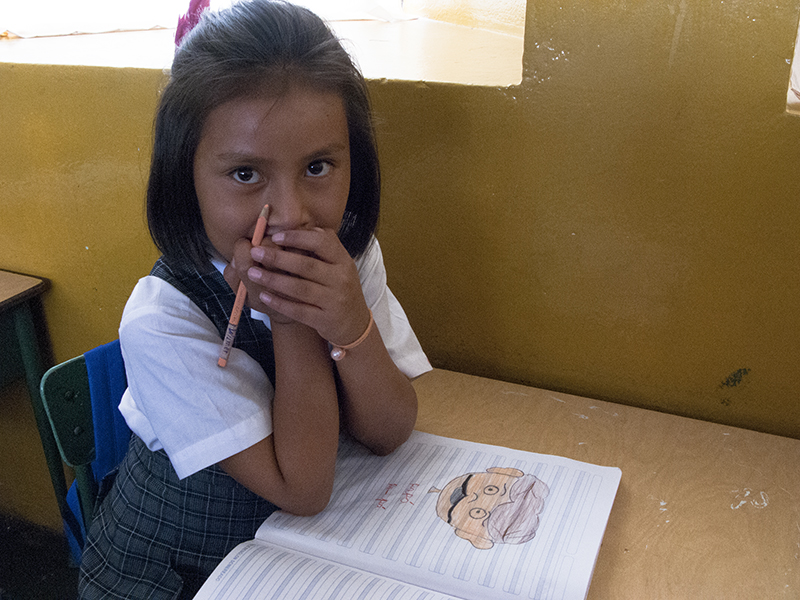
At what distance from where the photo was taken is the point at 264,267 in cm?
81

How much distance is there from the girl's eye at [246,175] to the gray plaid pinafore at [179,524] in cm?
17

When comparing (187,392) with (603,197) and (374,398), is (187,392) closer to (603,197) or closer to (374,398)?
(374,398)

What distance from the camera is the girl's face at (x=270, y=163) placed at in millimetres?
766

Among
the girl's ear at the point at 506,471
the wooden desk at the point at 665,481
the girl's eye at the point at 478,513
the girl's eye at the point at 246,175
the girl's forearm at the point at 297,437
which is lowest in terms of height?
the wooden desk at the point at 665,481

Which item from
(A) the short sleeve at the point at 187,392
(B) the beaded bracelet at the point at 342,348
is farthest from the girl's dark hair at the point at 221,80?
(B) the beaded bracelet at the point at 342,348

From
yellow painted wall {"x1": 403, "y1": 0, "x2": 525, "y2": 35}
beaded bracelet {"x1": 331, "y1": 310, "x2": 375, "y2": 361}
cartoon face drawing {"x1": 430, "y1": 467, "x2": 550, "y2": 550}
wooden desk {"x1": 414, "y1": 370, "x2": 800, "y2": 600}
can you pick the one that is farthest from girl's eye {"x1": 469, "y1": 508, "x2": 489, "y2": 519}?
→ yellow painted wall {"x1": 403, "y1": 0, "x2": 525, "y2": 35}

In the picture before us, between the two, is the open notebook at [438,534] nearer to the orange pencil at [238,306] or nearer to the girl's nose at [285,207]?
the orange pencil at [238,306]

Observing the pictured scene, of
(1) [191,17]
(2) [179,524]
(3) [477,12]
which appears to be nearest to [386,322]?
(2) [179,524]

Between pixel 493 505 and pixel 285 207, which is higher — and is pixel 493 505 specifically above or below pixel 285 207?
below

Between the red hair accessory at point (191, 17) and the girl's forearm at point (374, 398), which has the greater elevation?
the red hair accessory at point (191, 17)

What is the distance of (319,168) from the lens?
826 millimetres

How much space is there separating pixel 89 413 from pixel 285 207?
614 millimetres

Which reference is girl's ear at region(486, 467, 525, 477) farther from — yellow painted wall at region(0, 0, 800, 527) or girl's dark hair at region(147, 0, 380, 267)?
girl's dark hair at region(147, 0, 380, 267)

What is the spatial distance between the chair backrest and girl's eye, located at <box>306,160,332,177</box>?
523mm
